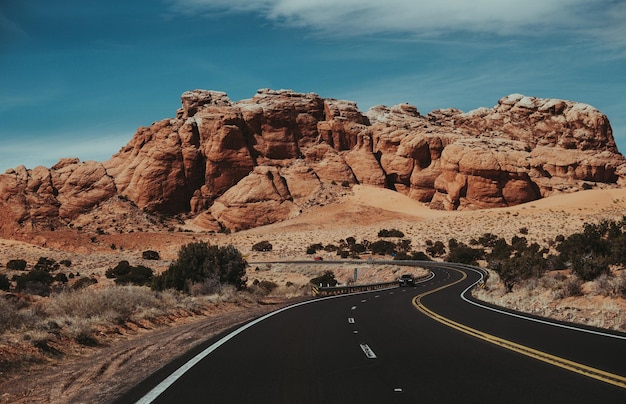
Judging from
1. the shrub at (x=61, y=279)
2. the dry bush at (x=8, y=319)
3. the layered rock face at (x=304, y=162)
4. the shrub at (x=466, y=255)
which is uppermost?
the layered rock face at (x=304, y=162)

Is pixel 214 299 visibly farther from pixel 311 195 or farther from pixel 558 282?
pixel 311 195

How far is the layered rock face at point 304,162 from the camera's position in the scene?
96188 millimetres

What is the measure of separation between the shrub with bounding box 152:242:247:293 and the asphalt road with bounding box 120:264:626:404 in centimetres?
1656

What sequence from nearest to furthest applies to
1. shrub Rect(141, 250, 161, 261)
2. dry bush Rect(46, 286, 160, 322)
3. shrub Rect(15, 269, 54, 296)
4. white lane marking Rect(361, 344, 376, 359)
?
white lane marking Rect(361, 344, 376, 359) → dry bush Rect(46, 286, 160, 322) → shrub Rect(15, 269, 54, 296) → shrub Rect(141, 250, 161, 261)

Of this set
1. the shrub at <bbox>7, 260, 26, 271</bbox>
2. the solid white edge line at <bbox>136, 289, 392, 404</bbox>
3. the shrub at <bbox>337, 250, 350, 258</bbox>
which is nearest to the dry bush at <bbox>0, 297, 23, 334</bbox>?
the solid white edge line at <bbox>136, 289, 392, 404</bbox>

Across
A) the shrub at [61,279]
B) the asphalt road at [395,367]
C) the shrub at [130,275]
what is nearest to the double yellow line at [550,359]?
the asphalt road at [395,367]

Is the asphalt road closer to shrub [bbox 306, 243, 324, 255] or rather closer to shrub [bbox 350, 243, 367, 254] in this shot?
shrub [bbox 350, 243, 367, 254]

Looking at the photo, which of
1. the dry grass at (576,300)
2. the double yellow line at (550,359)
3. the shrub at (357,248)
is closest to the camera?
the double yellow line at (550,359)

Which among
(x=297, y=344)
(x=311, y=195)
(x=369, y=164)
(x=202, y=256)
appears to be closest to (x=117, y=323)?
(x=297, y=344)

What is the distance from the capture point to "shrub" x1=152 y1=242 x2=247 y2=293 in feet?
99.0

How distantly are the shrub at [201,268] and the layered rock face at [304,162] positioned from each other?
6340cm

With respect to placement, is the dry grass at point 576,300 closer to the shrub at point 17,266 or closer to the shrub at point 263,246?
the shrub at point 17,266

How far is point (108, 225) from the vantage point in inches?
3501

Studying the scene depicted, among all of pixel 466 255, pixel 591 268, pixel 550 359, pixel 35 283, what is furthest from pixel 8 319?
pixel 466 255
